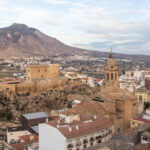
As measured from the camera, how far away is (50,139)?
14.3 metres

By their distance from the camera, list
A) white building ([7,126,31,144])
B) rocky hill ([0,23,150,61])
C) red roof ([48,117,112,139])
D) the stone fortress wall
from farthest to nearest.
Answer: rocky hill ([0,23,150,61])
the stone fortress wall
white building ([7,126,31,144])
red roof ([48,117,112,139])

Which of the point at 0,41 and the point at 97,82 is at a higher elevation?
the point at 0,41

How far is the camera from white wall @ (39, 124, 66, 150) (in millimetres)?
13625

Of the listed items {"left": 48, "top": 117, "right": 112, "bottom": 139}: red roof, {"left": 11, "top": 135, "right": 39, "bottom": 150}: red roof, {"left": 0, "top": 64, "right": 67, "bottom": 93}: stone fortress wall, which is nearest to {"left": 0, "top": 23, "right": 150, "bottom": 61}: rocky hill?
Answer: {"left": 0, "top": 64, "right": 67, "bottom": 93}: stone fortress wall

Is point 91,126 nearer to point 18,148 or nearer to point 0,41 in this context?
point 18,148

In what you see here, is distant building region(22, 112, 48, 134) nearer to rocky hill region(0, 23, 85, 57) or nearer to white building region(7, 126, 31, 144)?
white building region(7, 126, 31, 144)

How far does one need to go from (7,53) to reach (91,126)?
12318 cm

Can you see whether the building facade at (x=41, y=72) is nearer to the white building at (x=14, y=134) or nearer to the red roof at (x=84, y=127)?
the white building at (x=14, y=134)

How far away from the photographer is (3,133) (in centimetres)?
2281

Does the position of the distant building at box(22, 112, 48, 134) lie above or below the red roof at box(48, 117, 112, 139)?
below

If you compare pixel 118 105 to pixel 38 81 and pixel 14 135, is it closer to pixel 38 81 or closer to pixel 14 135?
pixel 14 135

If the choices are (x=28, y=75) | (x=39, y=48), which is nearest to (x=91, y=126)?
(x=28, y=75)

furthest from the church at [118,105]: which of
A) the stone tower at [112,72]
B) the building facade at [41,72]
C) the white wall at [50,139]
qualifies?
the building facade at [41,72]

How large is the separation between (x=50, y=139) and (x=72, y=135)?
1595 millimetres
